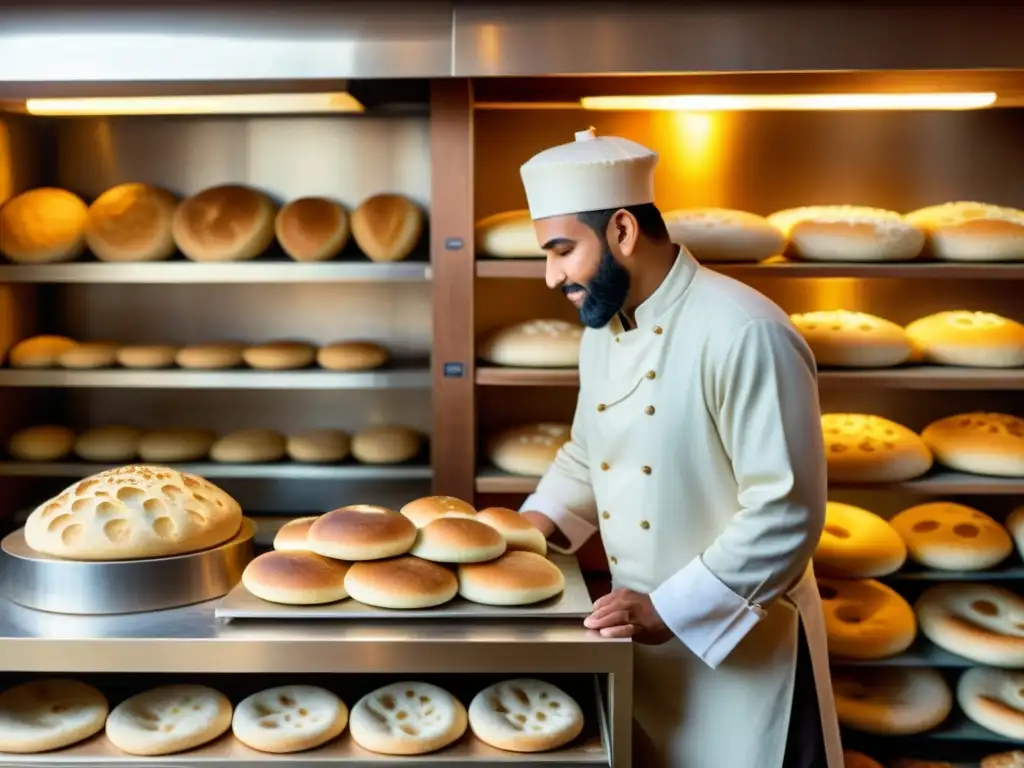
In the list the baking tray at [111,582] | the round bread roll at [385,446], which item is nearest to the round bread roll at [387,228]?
the round bread roll at [385,446]

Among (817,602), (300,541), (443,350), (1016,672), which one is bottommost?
(1016,672)

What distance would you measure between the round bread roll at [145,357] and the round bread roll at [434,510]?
41.8 inches

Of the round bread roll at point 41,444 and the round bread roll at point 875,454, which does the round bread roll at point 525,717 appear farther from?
the round bread roll at point 41,444

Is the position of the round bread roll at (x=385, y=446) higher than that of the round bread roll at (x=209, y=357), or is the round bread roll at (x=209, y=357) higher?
the round bread roll at (x=209, y=357)

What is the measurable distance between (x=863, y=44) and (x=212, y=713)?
181 cm

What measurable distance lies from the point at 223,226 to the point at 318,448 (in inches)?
24.8

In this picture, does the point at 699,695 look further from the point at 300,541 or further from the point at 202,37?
the point at 202,37

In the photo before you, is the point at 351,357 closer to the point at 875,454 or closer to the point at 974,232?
the point at 875,454

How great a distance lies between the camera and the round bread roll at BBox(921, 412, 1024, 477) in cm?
240

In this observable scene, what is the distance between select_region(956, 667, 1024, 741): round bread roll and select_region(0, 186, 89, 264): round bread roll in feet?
8.49

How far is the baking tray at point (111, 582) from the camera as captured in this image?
1648 mm

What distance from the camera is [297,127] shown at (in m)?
2.76

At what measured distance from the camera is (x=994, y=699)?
8.04 feet

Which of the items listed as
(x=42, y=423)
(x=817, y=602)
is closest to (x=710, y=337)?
(x=817, y=602)
